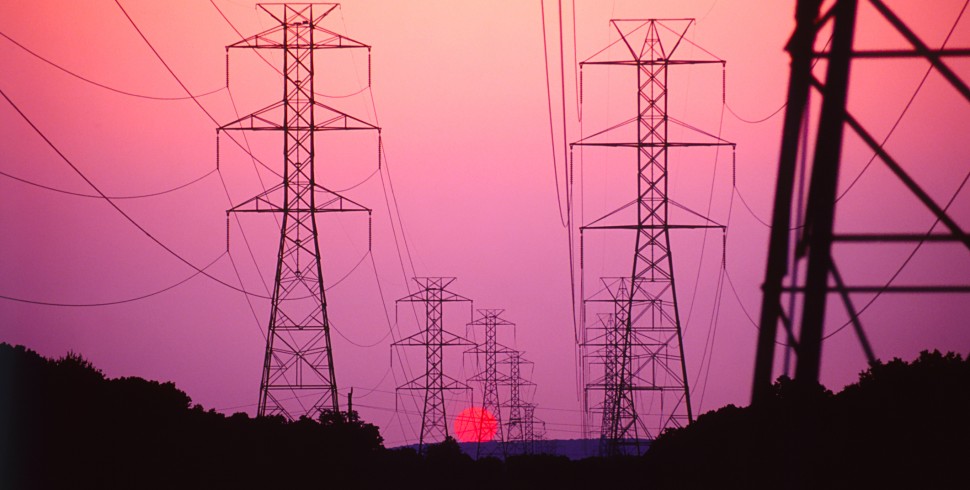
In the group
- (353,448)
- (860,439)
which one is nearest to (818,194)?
(860,439)

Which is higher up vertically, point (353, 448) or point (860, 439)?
point (353, 448)

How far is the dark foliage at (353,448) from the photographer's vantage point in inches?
780

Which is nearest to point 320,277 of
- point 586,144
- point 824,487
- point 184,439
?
point 184,439

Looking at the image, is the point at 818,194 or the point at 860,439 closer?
the point at 818,194

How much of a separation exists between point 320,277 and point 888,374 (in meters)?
15.5

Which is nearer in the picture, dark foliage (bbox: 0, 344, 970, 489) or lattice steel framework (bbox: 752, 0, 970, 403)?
lattice steel framework (bbox: 752, 0, 970, 403)

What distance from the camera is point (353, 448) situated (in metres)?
50.5

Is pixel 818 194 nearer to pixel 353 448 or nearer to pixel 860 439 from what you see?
pixel 860 439

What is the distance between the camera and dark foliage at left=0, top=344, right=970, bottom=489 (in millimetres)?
19812

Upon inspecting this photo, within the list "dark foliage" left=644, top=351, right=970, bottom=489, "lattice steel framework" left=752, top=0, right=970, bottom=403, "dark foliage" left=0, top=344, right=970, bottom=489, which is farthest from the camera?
"dark foliage" left=0, top=344, right=970, bottom=489

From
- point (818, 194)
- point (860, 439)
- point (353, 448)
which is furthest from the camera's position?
point (353, 448)

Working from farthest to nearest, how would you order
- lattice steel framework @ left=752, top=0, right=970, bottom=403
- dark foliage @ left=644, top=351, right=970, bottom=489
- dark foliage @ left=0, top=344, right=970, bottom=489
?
dark foliage @ left=0, top=344, right=970, bottom=489 < dark foliage @ left=644, top=351, right=970, bottom=489 < lattice steel framework @ left=752, top=0, right=970, bottom=403

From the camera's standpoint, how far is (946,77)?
13.3 m

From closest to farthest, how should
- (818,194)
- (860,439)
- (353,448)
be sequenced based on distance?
(818,194) < (860,439) < (353,448)
